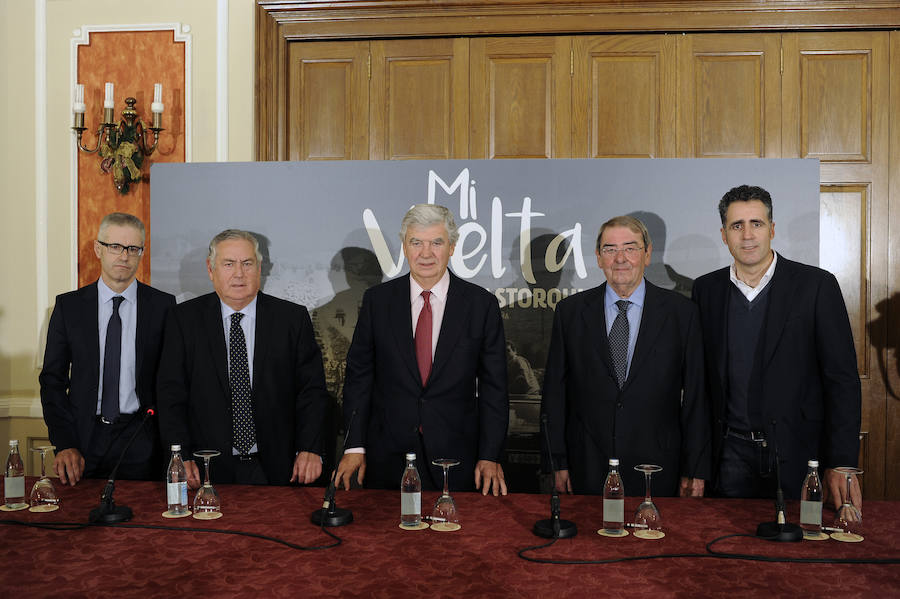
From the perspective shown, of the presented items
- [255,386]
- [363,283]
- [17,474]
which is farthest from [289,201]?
[17,474]

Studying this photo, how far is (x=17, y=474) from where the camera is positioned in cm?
235

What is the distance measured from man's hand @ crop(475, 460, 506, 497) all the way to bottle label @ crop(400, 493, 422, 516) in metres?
0.48

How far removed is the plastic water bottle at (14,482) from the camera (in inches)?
91.6

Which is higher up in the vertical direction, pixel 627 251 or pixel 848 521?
pixel 627 251

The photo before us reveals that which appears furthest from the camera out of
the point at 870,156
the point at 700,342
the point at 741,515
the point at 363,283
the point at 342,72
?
the point at 342,72

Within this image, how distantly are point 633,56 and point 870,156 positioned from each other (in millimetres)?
1449

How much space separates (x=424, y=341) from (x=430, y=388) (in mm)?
202

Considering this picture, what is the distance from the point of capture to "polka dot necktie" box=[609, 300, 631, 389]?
2.98 metres

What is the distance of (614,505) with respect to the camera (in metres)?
2.06

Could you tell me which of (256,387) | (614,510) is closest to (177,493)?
(256,387)

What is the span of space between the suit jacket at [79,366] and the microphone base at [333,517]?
1.42 meters

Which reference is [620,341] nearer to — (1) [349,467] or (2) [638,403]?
(2) [638,403]

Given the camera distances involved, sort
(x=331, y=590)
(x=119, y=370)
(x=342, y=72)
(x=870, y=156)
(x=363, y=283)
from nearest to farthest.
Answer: (x=331, y=590)
(x=119, y=370)
(x=363, y=283)
(x=870, y=156)
(x=342, y=72)

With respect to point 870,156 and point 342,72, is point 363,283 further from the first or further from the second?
point 870,156
